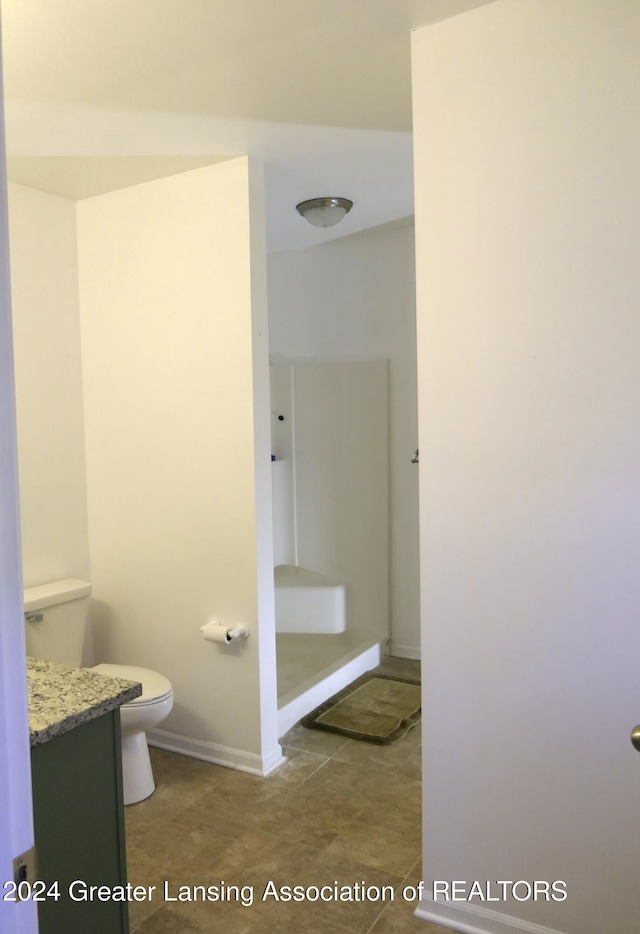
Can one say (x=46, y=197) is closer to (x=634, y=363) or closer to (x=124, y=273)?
(x=124, y=273)

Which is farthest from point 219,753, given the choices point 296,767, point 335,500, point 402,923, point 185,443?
point 335,500

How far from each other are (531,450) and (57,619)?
209cm

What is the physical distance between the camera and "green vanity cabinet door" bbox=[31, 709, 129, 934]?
1433 millimetres

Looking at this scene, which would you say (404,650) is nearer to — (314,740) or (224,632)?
(314,740)

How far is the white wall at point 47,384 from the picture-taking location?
2945 mm

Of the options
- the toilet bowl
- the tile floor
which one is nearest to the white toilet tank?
the toilet bowl

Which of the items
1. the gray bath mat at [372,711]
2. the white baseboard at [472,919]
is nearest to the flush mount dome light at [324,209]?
the gray bath mat at [372,711]

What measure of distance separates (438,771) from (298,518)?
2.41 metres

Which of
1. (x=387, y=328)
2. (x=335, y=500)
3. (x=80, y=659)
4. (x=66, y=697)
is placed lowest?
(x=80, y=659)

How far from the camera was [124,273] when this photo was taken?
9.91ft

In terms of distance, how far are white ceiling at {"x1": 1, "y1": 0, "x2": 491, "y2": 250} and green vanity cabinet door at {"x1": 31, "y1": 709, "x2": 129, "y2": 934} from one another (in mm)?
1700

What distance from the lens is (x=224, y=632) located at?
281cm

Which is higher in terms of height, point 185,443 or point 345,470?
point 185,443

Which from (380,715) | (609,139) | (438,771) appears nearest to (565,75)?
(609,139)
